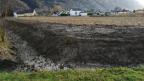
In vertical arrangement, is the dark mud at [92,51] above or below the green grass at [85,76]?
below

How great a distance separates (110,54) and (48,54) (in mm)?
5898

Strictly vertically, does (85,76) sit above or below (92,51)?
above

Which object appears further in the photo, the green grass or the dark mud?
the dark mud

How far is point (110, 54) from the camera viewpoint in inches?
1244

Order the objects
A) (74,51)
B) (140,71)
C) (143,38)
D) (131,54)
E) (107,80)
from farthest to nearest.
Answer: (143,38) → (74,51) → (131,54) → (140,71) → (107,80)

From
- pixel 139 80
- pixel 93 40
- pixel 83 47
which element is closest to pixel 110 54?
pixel 83 47

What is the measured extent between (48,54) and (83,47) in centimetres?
351

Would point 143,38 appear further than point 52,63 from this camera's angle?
Yes

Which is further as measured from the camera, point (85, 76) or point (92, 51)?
point (92, 51)

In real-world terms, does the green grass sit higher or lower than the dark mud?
higher

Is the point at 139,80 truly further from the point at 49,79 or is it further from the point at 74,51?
the point at 74,51

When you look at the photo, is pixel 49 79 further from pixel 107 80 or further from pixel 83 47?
pixel 83 47

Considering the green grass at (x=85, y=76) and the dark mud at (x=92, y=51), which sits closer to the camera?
the green grass at (x=85, y=76)

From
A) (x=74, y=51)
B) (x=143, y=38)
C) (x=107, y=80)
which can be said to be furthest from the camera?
(x=143, y=38)
